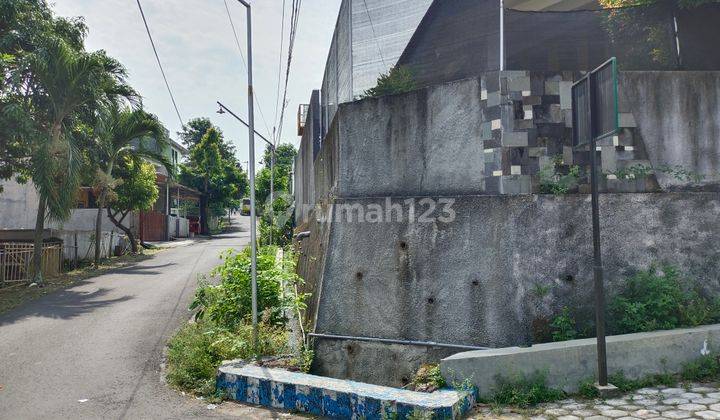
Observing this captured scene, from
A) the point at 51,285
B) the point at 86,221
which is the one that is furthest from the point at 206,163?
the point at 51,285

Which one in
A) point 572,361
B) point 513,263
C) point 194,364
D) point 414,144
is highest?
point 414,144

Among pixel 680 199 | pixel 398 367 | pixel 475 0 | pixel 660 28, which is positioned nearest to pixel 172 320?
pixel 398 367

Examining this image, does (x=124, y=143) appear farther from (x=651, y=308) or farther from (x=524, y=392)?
(x=651, y=308)

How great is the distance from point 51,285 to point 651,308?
49.0 feet

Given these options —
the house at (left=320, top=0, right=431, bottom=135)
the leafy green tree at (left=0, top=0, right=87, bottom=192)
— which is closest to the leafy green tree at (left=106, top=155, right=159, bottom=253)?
the leafy green tree at (left=0, top=0, right=87, bottom=192)

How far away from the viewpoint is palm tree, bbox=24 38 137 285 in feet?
43.4

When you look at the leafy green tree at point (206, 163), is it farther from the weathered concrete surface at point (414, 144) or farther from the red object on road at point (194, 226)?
the weathered concrete surface at point (414, 144)

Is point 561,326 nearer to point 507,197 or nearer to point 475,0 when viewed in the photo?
point 507,197

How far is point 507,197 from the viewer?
6.00 m

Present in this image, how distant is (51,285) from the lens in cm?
1439

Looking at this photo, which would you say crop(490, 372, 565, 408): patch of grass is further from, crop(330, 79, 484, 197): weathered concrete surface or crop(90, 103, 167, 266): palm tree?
crop(90, 103, 167, 266): palm tree

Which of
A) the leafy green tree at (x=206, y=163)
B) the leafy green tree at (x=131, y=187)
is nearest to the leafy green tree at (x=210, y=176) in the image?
the leafy green tree at (x=206, y=163)

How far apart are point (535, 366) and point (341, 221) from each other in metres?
2.99

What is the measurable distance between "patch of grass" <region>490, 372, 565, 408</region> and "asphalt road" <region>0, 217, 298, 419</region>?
221 centimetres
